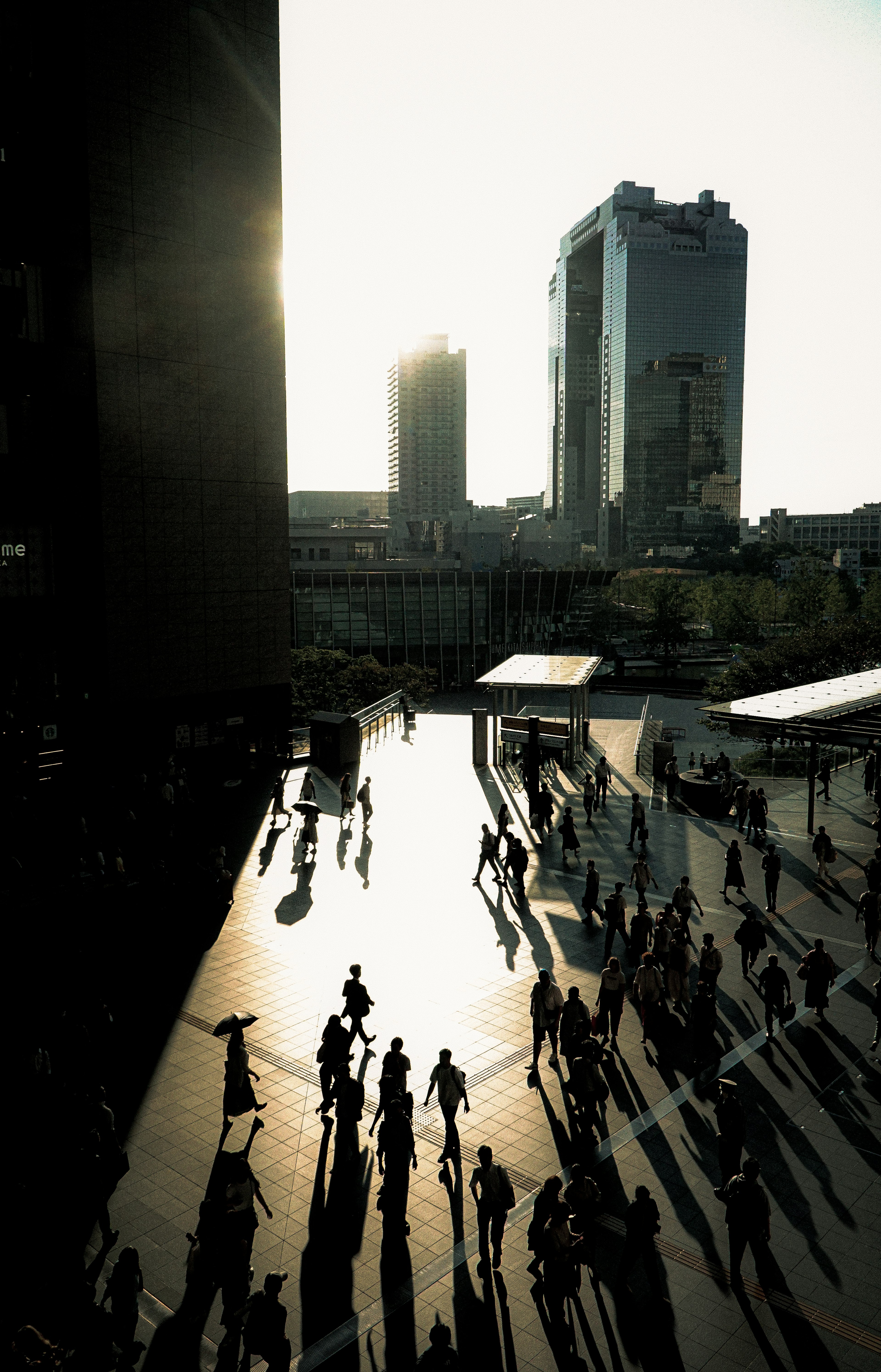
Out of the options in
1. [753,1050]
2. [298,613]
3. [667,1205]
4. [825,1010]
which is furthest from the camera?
[298,613]

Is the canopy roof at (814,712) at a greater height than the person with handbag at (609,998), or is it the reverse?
the canopy roof at (814,712)

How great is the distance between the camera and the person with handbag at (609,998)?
42.7 ft

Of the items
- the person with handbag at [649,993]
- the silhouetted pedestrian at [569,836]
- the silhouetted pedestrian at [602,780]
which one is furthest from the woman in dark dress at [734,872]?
the silhouetted pedestrian at [602,780]

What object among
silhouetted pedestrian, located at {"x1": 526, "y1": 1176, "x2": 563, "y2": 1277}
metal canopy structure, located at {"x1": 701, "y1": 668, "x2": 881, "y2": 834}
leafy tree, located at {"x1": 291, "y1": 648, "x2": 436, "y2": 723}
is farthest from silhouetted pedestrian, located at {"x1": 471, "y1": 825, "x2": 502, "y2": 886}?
leafy tree, located at {"x1": 291, "y1": 648, "x2": 436, "y2": 723}

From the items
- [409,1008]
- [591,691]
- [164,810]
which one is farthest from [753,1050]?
[591,691]

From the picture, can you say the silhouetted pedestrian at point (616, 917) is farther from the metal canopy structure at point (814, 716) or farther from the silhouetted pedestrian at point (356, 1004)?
the metal canopy structure at point (814, 716)

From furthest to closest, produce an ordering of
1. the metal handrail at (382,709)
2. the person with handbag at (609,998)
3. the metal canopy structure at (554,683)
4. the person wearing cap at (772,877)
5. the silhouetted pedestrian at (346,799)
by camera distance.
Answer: the metal handrail at (382,709) → the metal canopy structure at (554,683) → the silhouetted pedestrian at (346,799) → the person wearing cap at (772,877) → the person with handbag at (609,998)

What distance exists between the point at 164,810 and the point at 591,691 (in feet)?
187

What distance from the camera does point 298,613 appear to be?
282ft

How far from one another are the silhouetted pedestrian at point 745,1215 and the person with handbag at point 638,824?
1302 cm

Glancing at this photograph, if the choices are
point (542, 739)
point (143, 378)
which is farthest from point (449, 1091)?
point (143, 378)

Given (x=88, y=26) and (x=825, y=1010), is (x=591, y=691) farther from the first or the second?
(x=825, y=1010)

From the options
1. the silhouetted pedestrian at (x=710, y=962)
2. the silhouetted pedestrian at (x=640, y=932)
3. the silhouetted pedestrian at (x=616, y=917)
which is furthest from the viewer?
the silhouetted pedestrian at (x=616, y=917)

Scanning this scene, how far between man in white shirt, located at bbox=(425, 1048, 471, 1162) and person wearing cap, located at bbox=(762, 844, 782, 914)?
1007 cm
